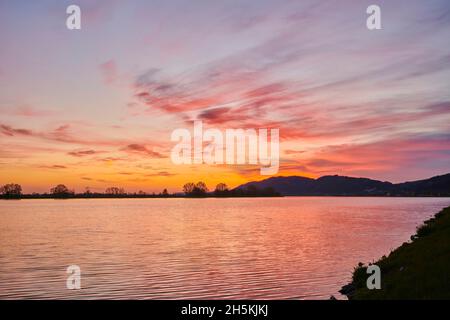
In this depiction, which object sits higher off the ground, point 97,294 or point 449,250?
point 449,250

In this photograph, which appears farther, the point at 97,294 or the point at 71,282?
the point at 71,282

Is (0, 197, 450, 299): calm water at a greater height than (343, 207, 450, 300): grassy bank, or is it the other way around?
(343, 207, 450, 300): grassy bank

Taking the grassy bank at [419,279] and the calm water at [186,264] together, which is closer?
the grassy bank at [419,279]

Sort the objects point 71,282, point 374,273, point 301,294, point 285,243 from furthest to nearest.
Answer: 1. point 285,243
2. point 71,282
3. point 301,294
4. point 374,273

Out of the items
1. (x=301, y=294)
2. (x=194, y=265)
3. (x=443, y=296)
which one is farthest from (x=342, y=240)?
(x=443, y=296)

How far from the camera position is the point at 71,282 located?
116 ft

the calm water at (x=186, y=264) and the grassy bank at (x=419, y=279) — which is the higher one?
the grassy bank at (x=419, y=279)

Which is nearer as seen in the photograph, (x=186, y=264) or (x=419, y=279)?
(x=419, y=279)

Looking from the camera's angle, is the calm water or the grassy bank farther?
the calm water

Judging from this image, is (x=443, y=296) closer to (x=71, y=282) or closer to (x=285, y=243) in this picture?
(x=71, y=282)

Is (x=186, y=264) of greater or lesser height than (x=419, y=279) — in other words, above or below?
below
